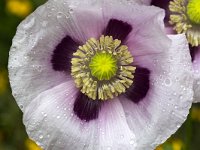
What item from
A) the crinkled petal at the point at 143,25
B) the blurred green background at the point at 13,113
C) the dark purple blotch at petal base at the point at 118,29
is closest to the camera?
the crinkled petal at the point at 143,25

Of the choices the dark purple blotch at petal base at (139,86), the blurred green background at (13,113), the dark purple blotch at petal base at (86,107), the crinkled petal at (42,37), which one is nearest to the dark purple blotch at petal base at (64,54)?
the crinkled petal at (42,37)

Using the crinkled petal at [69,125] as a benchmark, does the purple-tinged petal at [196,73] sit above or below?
above

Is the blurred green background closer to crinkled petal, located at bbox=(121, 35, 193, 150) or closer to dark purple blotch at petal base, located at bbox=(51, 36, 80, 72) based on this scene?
dark purple blotch at petal base, located at bbox=(51, 36, 80, 72)

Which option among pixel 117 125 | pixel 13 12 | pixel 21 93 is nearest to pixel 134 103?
pixel 117 125

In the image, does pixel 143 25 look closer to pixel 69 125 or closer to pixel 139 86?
pixel 139 86

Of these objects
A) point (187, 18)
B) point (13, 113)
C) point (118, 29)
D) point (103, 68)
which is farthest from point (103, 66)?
point (13, 113)

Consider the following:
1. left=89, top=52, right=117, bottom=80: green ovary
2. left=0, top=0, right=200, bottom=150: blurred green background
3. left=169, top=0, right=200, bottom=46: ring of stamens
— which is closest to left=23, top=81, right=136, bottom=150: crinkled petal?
left=89, top=52, right=117, bottom=80: green ovary

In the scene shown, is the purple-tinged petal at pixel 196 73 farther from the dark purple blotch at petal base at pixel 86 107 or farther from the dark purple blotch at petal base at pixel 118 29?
the dark purple blotch at petal base at pixel 86 107
